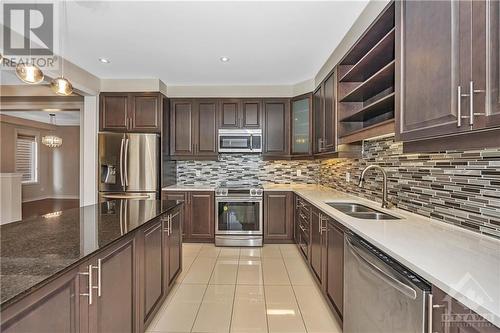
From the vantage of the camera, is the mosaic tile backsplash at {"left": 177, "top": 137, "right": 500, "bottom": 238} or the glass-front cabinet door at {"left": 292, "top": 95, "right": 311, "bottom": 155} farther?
the glass-front cabinet door at {"left": 292, "top": 95, "right": 311, "bottom": 155}

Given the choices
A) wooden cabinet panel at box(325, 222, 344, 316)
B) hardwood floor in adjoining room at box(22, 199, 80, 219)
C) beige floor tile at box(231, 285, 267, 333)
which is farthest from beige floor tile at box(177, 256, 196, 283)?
hardwood floor in adjoining room at box(22, 199, 80, 219)

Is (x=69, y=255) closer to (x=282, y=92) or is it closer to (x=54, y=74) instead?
(x=54, y=74)

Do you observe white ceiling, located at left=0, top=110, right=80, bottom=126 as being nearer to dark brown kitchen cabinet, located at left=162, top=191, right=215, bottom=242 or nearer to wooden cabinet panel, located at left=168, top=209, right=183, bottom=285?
dark brown kitchen cabinet, located at left=162, top=191, right=215, bottom=242

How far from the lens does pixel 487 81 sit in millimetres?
988

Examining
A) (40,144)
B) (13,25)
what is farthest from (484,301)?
(40,144)

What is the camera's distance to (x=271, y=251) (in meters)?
3.83

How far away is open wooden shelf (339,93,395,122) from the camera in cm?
206

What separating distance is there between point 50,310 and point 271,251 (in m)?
3.13

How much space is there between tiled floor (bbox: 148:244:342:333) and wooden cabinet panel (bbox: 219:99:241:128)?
6.86ft

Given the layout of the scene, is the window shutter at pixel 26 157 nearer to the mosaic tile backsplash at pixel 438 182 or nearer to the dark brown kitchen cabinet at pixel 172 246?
the dark brown kitchen cabinet at pixel 172 246

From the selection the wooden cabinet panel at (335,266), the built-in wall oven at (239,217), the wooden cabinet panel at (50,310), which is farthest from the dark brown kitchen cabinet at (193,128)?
the wooden cabinet panel at (50,310)

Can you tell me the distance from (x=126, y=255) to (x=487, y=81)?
1.97m

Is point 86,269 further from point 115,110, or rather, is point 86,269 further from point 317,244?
point 115,110

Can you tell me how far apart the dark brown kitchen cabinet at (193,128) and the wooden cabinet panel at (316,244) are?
2.20 metres
